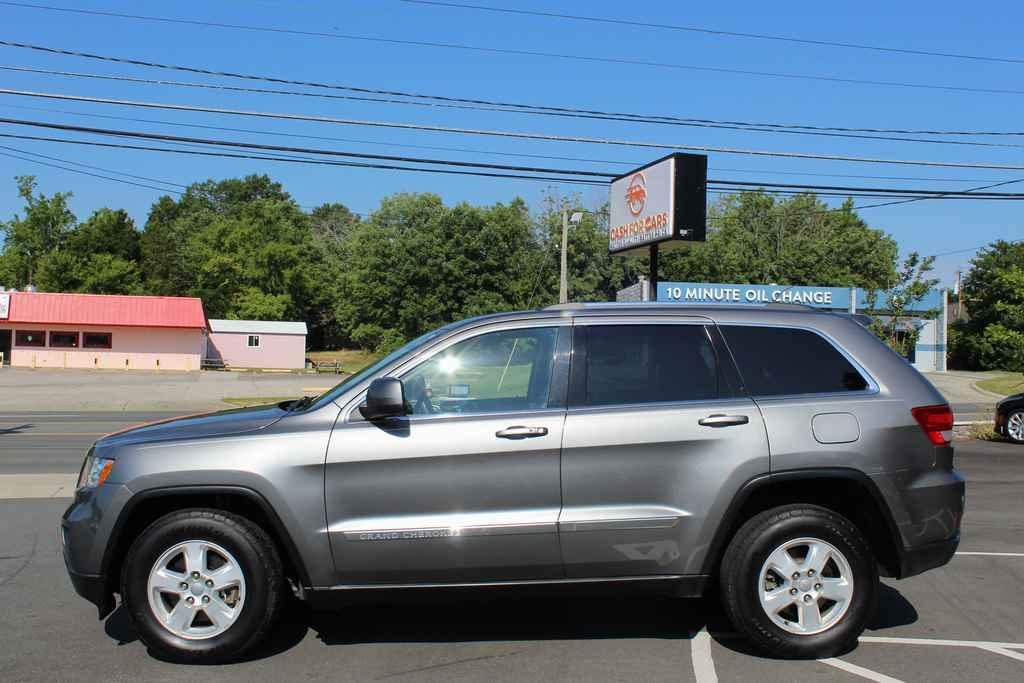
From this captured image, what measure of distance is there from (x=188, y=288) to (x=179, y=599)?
8973 cm

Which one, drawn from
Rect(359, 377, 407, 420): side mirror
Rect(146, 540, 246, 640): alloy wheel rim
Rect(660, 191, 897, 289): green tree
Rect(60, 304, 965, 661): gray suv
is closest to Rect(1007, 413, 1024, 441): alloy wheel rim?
Rect(60, 304, 965, 661): gray suv

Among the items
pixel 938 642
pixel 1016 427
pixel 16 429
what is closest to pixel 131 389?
pixel 16 429

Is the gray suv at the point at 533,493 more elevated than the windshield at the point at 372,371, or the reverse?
the windshield at the point at 372,371

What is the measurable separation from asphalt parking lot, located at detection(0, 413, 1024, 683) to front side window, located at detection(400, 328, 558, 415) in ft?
3.47

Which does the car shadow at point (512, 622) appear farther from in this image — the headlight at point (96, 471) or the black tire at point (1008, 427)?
the black tire at point (1008, 427)

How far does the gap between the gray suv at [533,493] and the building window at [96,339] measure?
54313 millimetres

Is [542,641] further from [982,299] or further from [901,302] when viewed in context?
[982,299]

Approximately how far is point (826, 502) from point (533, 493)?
1779 millimetres

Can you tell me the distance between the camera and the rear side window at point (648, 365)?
5.18 metres

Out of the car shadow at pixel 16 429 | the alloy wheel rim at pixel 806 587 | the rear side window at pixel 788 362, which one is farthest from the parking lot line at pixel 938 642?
the car shadow at pixel 16 429

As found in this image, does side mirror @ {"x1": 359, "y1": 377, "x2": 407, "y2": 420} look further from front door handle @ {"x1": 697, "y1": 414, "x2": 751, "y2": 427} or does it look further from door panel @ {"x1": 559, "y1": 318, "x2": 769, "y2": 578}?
front door handle @ {"x1": 697, "y1": 414, "x2": 751, "y2": 427}

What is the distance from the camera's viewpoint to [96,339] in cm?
5500

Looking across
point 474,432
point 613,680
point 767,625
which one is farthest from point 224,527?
point 767,625

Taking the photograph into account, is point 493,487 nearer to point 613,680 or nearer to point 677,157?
point 613,680
